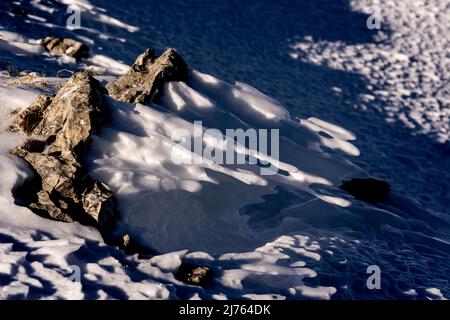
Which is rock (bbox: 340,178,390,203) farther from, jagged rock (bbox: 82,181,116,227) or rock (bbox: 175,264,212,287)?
jagged rock (bbox: 82,181,116,227)

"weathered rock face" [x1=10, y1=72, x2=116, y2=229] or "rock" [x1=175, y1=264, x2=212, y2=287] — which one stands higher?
"weathered rock face" [x1=10, y1=72, x2=116, y2=229]

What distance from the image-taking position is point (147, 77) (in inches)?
244

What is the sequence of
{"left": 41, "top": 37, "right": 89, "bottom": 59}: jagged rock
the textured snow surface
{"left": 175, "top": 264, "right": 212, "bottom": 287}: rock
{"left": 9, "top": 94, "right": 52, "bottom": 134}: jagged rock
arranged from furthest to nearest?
{"left": 41, "top": 37, "right": 89, "bottom": 59}: jagged rock, {"left": 9, "top": 94, "right": 52, "bottom": 134}: jagged rock, the textured snow surface, {"left": 175, "top": 264, "right": 212, "bottom": 287}: rock

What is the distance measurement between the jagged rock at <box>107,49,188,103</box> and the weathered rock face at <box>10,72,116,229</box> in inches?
24.1

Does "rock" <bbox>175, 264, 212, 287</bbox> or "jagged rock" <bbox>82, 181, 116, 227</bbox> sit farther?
"jagged rock" <bbox>82, 181, 116, 227</bbox>

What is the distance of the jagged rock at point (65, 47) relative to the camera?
8.31 meters

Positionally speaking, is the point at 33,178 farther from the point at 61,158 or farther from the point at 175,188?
the point at 175,188

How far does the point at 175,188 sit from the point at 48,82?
2.33 m

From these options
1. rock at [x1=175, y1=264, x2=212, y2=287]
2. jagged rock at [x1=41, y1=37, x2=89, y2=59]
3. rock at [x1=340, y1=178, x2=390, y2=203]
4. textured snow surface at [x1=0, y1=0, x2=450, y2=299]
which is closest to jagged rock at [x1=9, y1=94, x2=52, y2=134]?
textured snow surface at [x1=0, y1=0, x2=450, y2=299]

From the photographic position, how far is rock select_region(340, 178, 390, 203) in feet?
20.5

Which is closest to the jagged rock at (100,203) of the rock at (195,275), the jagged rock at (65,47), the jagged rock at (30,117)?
the rock at (195,275)

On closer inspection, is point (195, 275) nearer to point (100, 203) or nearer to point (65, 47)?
point (100, 203)

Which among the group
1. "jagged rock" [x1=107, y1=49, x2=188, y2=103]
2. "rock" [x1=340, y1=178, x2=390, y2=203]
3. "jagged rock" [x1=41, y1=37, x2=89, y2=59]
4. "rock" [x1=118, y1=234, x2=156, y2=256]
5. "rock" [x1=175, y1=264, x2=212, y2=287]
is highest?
"jagged rock" [x1=41, y1=37, x2=89, y2=59]
